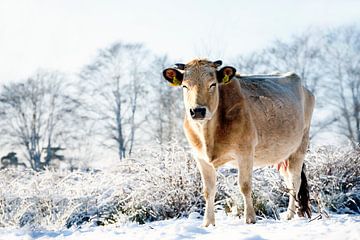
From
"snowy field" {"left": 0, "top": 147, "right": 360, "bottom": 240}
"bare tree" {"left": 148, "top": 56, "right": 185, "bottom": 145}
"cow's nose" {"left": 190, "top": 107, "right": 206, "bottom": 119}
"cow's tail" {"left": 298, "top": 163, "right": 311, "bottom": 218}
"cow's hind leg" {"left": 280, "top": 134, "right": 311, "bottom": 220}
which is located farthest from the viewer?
"bare tree" {"left": 148, "top": 56, "right": 185, "bottom": 145}

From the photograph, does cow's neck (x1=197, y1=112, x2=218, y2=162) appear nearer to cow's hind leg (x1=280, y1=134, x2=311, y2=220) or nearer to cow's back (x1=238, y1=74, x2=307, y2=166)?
cow's back (x1=238, y1=74, x2=307, y2=166)

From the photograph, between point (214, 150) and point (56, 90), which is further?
point (56, 90)

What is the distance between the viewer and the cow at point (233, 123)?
5285 millimetres

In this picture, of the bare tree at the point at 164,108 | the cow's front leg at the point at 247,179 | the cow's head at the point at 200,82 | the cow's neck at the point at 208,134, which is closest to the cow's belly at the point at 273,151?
the cow's front leg at the point at 247,179

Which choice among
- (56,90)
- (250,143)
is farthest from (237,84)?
(56,90)

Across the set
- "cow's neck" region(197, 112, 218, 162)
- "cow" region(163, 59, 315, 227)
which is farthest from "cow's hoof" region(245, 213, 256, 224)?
"cow's neck" region(197, 112, 218, 162)

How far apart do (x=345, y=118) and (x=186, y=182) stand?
21.8m

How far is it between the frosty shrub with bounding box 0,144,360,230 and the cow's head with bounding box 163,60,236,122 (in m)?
2.29

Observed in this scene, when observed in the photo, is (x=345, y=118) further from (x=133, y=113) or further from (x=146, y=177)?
(x=146, y=177)

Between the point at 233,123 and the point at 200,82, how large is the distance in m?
0.63

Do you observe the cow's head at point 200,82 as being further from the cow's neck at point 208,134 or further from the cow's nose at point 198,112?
the cow's neck at point 208,134

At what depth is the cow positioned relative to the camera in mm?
5285

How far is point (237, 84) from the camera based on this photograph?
5863 mm

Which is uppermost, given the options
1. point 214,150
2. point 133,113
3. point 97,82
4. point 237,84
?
point 97,82
